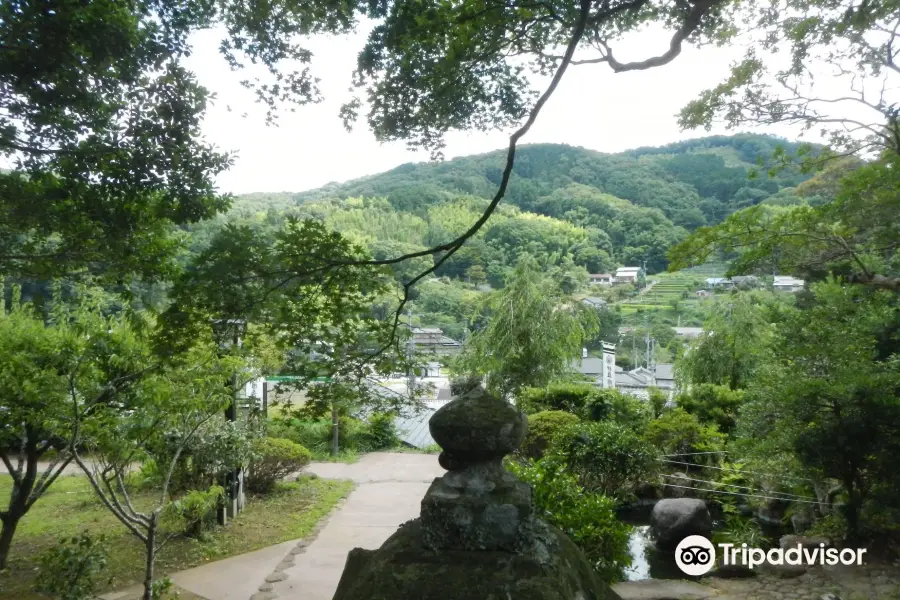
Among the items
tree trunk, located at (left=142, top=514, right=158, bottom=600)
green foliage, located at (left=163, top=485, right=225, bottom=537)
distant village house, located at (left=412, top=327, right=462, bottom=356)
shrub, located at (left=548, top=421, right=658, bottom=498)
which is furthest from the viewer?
distant village house, located at (left=412, top=327, right=462, bottom=356)

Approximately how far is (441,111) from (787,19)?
9.92ft

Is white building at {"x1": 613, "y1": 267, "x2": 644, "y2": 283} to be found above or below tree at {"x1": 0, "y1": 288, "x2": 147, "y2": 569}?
above

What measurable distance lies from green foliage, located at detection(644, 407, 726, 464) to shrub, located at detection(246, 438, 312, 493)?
15.5 ft

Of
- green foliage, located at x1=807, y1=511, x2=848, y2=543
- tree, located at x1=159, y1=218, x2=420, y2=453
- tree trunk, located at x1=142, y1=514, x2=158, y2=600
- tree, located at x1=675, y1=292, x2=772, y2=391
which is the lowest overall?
green foliage, located at x1=807, y1=511, x2=848, y2=543

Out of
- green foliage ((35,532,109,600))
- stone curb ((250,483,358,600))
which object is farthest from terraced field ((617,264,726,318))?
green foliage ((35,532,109,600))

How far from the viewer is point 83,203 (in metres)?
3.21

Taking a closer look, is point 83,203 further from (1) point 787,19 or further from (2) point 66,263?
(1) point 787,19

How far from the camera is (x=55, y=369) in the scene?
4.33 meters

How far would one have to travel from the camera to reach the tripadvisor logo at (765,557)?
4.57 m

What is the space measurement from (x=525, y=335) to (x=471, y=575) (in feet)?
25.2

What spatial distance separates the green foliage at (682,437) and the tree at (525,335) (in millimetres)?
2167

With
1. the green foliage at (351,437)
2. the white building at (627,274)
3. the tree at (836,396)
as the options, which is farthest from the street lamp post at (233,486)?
the white building at (627,274)

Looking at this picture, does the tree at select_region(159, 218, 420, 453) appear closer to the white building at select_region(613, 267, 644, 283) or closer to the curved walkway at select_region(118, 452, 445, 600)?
the curved walkway at select_region(118, 452, 445, 600)

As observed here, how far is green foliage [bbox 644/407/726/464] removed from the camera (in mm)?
7371
